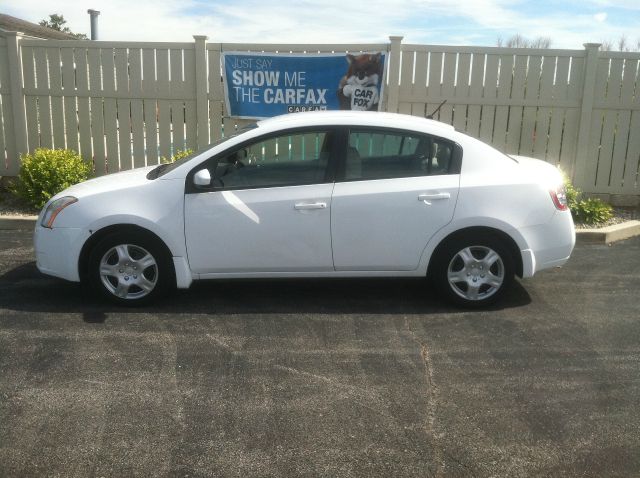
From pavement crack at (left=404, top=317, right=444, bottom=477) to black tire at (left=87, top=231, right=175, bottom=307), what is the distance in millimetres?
2080

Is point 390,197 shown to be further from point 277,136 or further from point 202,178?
point 202,178

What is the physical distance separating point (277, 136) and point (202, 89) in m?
4.01

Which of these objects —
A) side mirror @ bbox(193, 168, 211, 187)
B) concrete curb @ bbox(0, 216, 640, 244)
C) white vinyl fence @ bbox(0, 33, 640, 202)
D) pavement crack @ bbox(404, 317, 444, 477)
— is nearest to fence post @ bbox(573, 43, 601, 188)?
white vinyl fence @ bbox(0, 33, 640, 202)

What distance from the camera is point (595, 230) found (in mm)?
8414

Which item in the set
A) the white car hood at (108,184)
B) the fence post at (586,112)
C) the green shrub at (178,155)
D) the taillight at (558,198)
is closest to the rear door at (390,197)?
the taillight at (558,198)

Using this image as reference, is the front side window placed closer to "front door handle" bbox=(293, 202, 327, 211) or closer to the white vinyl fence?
"front door handle" bbox=(293, 202, 327, 211)

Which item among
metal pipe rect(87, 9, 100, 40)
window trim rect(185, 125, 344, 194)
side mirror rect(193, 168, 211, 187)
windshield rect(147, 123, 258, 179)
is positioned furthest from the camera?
metal pipe rect(87, 9, 100, 40)

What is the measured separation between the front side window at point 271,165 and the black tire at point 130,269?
0.77 m

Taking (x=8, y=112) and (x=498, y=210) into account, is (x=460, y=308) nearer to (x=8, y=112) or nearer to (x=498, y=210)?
(x=498, y=210)

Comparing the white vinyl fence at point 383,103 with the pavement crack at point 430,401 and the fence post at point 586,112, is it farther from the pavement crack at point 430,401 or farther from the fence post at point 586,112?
the pavement crack at point 430,401

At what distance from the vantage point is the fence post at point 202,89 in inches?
364

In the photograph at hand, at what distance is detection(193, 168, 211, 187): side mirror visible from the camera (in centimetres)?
546

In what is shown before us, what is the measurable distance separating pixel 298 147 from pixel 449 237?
5.03 feet

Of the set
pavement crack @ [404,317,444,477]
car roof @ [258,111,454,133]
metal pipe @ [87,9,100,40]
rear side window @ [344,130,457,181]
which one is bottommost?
pavement crack @ [404,317,444,477]
